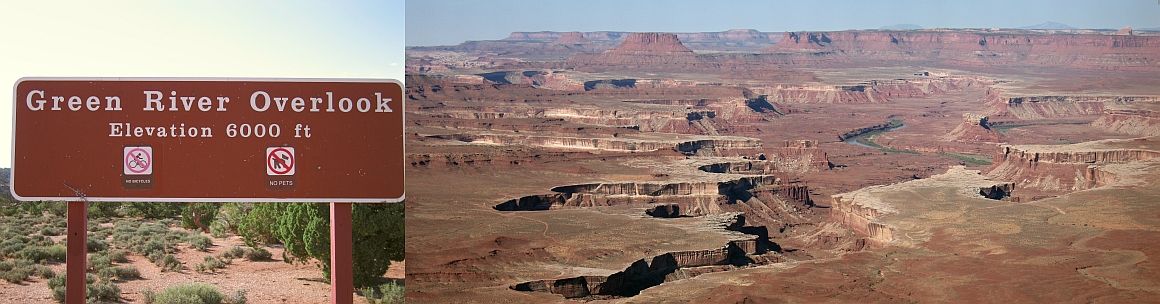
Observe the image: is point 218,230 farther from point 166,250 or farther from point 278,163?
point 278,163

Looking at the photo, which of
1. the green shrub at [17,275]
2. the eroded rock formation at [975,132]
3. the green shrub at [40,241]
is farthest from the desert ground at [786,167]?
the green shrub at [17,275]

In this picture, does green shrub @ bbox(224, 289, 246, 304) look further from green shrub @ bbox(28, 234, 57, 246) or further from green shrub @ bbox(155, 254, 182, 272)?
green shrub @ bbox(28, 234, 57, 246)

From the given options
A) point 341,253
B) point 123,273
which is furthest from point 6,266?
point 341,253

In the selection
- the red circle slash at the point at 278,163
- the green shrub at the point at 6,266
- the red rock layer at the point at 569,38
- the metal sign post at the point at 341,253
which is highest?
the red rock layer at the point at 569,38

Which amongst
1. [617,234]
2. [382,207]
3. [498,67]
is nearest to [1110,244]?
[617,234]

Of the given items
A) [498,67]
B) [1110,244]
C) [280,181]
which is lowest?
[1110,244]

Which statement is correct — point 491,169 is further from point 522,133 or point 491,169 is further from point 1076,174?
point 1076,174

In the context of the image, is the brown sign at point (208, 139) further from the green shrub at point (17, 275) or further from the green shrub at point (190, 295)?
the green shrub at point (17, 275)

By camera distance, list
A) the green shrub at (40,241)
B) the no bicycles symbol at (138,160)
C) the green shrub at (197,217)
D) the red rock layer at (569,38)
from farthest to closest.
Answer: the red rock layer at (569,38) → the green shrub at (197,217) → the green shrub at (40,241) → the no bicycles symbol at (138,160)
